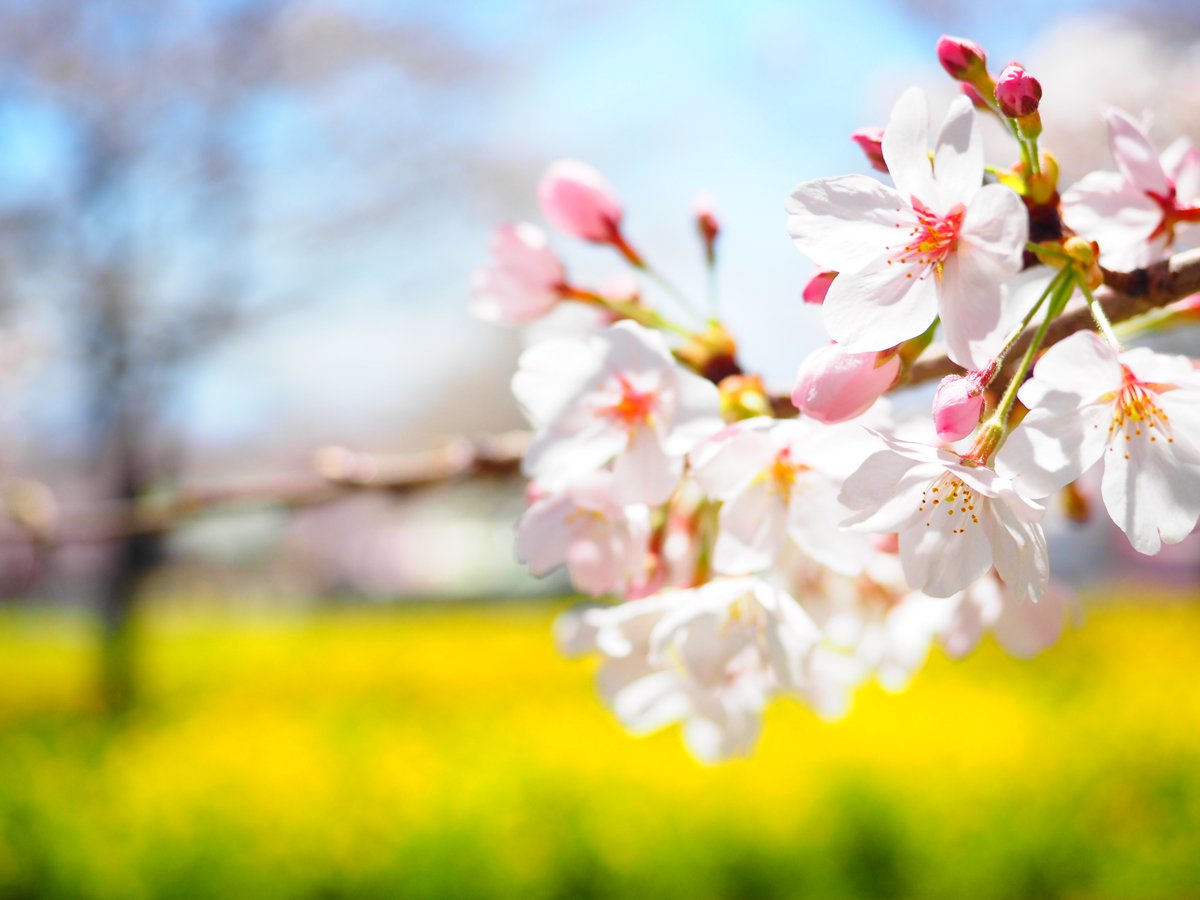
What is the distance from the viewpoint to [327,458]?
0.86 meters

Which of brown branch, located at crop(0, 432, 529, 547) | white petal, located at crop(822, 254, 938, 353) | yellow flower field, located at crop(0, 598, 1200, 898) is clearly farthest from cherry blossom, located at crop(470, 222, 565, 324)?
yellow flower field, located at crop(0, 598, 1200, 898)

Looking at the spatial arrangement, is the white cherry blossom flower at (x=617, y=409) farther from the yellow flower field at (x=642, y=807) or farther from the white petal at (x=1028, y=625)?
the yellow flower field at (x=642, y=807)

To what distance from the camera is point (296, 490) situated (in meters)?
0.88

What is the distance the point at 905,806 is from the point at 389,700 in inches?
108

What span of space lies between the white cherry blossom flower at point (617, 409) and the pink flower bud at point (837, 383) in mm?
74

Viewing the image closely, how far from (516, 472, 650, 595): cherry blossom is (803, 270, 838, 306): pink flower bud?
0.14 meters

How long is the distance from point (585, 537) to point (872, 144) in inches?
9.8

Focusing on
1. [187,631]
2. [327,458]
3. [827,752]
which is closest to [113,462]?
[187,631]

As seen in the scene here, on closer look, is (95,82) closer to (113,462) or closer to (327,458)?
(113,462)

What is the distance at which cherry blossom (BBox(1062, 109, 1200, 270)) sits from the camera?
20.1 inches

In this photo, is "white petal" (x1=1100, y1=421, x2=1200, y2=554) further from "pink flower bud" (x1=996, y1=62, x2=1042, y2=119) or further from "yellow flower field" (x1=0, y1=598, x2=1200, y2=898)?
"yellow flower field" (x1=0, y1=598, x2=1200, y2=898)

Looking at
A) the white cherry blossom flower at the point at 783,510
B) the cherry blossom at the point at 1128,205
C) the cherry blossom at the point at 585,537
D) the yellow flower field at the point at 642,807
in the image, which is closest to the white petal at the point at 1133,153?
the cherry blossom at the point at 1128,205

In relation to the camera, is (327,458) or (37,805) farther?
(37,805)

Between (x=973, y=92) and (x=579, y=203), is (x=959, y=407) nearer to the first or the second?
(x=973, y=92)
